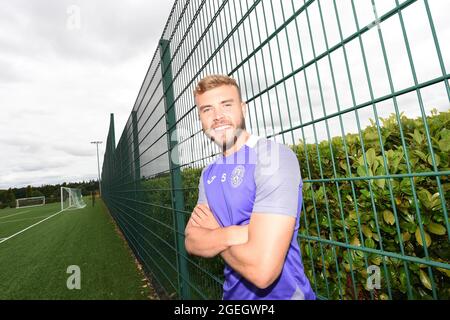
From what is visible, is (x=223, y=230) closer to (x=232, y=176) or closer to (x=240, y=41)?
(x=232, y=176)

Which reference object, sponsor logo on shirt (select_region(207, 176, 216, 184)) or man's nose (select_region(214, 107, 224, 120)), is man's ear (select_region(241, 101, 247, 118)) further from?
sponsor logo on shirt (select_region(207, 176, 216, 184))

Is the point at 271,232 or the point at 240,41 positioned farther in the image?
the point at 240,41

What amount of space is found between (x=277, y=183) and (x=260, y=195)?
0.10 metres

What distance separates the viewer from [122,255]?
7.87 meters

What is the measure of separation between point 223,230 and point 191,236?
1.06ft

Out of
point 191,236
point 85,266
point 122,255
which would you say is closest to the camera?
point 191,236

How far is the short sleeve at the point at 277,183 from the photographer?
1217mm

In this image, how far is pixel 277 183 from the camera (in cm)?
124

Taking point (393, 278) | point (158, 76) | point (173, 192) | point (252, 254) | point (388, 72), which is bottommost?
point (393, 278)

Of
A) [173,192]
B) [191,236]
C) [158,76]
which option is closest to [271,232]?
[191,236]

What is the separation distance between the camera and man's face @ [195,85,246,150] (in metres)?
1.68

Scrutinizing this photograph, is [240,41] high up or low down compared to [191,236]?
up

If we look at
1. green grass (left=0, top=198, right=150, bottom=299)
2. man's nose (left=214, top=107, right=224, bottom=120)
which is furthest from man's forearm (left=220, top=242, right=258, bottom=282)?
green grass (left=0, top=198, right=150, bottom=299)

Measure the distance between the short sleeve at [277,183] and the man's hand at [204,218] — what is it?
439mm
